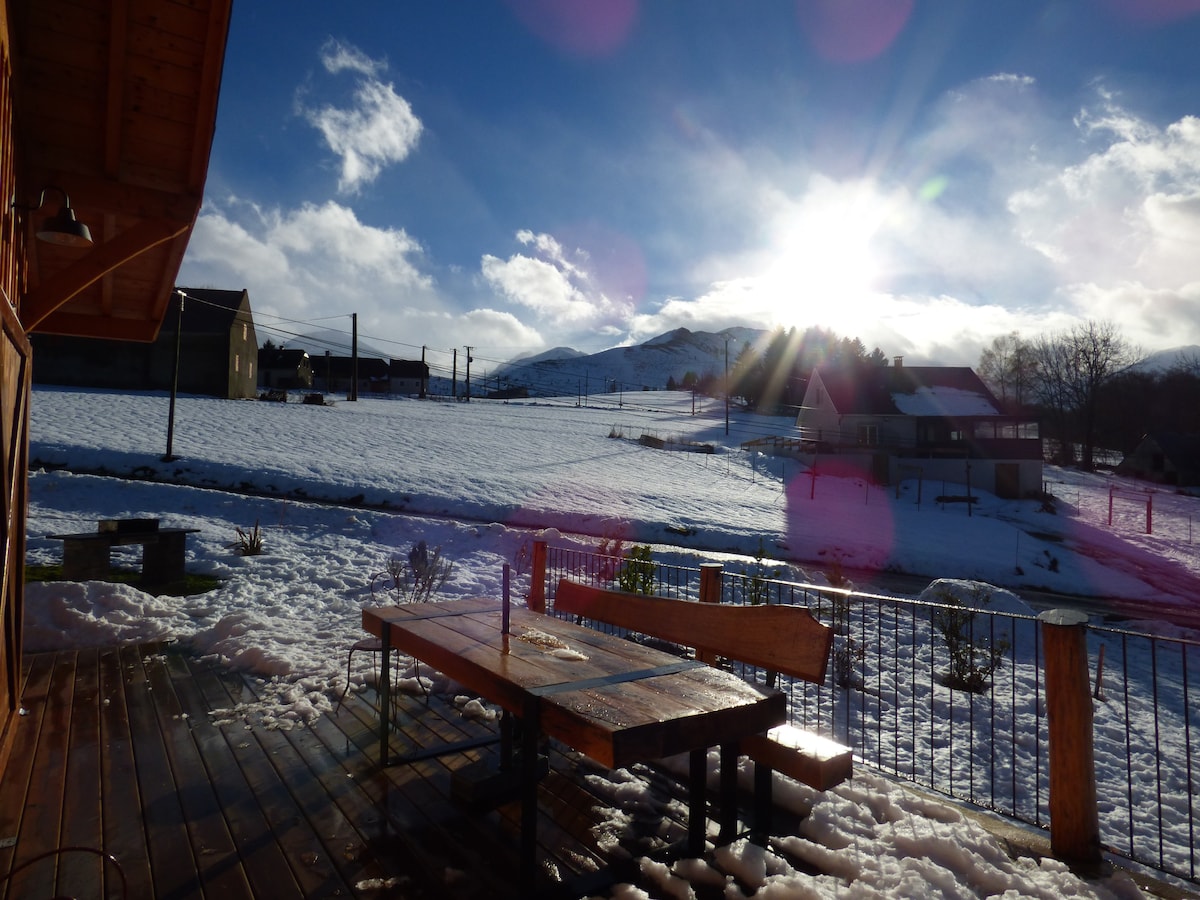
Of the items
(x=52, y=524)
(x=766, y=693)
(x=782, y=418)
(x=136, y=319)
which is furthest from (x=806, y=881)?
(x=782, y=418)

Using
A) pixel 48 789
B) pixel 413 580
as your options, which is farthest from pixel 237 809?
pixel 413 580

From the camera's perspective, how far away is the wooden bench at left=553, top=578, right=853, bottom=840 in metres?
2.92

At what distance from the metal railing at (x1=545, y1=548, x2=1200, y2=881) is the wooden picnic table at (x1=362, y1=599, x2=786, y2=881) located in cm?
149

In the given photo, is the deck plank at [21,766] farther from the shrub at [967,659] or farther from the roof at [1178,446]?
the roof at [1178,446]

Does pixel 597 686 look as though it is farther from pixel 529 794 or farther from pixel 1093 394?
pixel 1093 394

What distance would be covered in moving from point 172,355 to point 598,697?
38.2 metres

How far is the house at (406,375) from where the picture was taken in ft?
232

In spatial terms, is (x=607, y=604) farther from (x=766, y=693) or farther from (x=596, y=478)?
(x=596, y=478)

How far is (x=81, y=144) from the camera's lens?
4574 millimetres

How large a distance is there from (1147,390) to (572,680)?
69.6 m

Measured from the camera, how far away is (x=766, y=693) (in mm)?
2824

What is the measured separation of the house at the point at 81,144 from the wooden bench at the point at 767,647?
11.1ft

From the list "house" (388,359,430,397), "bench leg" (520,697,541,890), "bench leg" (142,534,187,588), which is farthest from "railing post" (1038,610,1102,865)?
"house" (388,359,430,397)

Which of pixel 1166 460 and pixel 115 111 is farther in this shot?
pixel 1166 460
